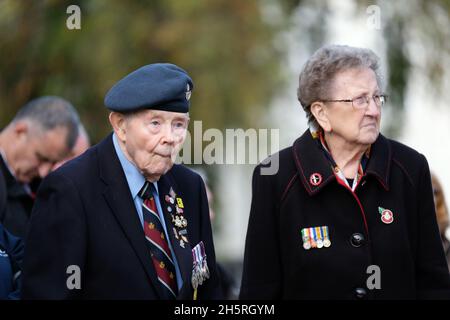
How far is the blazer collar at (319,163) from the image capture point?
431cm

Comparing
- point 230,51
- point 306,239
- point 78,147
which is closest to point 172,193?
point 306,239

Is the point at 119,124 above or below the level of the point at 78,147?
above

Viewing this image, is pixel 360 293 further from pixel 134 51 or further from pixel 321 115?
pixel 134 51

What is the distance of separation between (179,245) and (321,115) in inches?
36.5

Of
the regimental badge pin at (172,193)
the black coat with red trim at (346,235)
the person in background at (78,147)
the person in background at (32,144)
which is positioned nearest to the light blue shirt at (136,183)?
the regimental badge pin at (172,193)

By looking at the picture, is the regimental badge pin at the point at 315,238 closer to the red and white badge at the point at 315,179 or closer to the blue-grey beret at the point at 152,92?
the red and white badge at the point at 315,179

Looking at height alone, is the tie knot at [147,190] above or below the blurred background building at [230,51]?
below

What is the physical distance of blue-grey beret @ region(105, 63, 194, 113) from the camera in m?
3.96

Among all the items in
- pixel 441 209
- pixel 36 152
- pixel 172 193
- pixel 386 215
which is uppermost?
pixel 36 152

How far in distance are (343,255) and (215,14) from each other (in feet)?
19.5

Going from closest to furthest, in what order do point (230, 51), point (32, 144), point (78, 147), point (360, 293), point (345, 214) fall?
point (360, 293)
point (345, 214)
point (32, 144)
point (78, 147)
point (230, 51)

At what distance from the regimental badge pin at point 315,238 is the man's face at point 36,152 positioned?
2.64 m

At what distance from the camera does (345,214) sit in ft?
14.1
